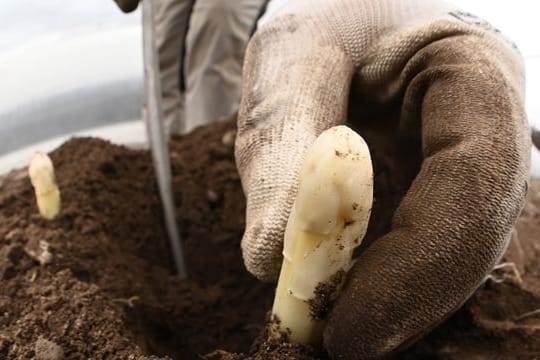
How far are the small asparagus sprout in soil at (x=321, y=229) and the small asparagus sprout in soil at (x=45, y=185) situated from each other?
504 millimetres

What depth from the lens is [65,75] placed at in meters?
1.80

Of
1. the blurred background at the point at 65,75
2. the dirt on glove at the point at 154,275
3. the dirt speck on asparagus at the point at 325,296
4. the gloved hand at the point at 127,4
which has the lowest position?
the blurred background at the point at 65,75

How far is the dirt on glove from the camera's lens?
79cm

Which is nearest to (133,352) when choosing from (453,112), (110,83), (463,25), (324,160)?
(324,160)

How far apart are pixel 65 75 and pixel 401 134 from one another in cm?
122

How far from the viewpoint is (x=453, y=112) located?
2.37ft

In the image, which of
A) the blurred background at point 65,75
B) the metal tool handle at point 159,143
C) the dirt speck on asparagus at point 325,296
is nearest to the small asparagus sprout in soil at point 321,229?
the dirt speck on asparagus at point 325,296

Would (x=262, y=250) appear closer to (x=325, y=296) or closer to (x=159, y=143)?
(x=325, y=296)

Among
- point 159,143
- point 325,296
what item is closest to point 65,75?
point 159,143

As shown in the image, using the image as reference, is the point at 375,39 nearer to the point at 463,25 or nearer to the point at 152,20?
the point at 463,25

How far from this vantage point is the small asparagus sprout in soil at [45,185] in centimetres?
101

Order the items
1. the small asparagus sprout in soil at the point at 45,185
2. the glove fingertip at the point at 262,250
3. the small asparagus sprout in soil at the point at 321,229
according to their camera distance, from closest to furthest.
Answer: the small asparagus sprout in soil at the point at 321,229
the glove fingertip at the point at 262,250
the small asparagus sprout in soil at the point at 45,185

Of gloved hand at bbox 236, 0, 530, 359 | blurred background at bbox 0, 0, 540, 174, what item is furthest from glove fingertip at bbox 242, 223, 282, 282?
blurred background at bbox 0, 0, 540, 174

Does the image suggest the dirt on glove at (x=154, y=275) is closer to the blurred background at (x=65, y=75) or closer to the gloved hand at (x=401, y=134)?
the gloved hand at (x=401, y=134)
